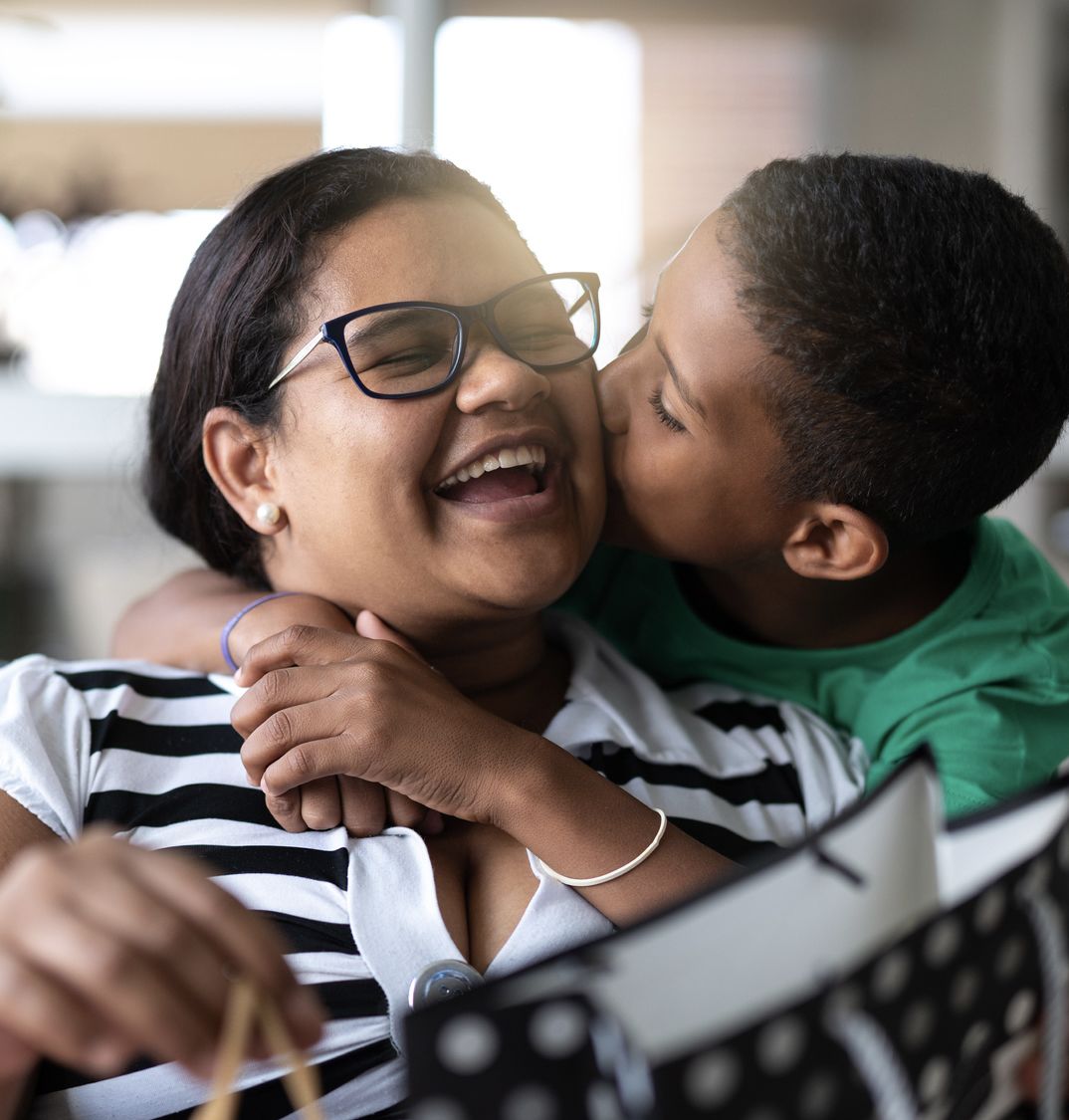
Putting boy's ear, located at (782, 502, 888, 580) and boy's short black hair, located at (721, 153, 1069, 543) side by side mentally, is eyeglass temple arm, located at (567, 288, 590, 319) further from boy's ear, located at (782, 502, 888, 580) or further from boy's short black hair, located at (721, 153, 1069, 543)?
boy's ear, located at (782, 502, 888, 580)

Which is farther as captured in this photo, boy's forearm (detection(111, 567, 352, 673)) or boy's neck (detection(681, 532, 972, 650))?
boy's neck (detection(681, 532, 972, 650))

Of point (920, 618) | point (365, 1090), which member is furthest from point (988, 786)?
point (365, 1090)

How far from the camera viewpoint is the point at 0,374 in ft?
11.1

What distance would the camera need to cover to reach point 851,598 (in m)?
1.62

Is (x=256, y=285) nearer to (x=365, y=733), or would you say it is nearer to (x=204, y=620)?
(x=204, y=620)

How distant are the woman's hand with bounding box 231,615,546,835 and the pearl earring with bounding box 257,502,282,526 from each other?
0.79 feet

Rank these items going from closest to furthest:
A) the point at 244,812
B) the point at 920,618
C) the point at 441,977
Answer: the point at 441,977 < the point at 244,812 < the point at 920,618

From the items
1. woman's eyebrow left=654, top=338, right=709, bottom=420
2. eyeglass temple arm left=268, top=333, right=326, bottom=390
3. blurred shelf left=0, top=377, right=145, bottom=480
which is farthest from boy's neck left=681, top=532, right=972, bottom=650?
blurred shelf left=0, top=377, right=145, bottom=480

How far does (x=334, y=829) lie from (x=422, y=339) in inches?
20.3

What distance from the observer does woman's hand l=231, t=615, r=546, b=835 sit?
1.15 meters

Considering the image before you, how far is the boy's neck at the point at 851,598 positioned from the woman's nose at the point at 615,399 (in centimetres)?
30

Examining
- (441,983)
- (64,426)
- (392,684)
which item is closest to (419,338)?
(392,684)

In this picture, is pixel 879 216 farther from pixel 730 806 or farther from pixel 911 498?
pixel 730 806

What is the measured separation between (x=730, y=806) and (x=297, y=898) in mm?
485
